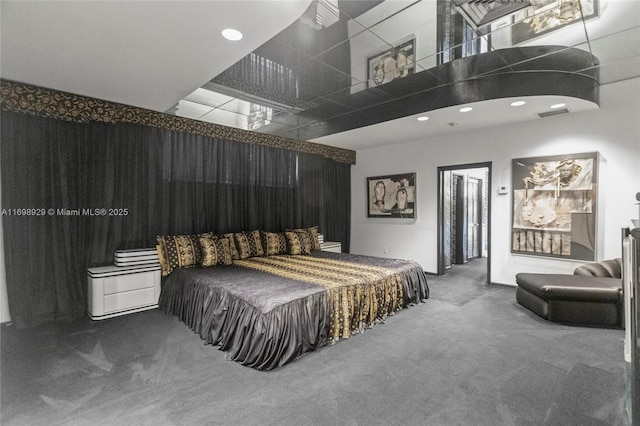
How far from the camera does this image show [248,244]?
4.71 m

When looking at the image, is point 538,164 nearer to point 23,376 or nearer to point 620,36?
point 620,36

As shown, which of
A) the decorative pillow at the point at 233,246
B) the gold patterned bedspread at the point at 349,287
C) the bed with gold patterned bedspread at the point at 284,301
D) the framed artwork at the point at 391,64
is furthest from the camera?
the decorative pillow at the point at 233,246

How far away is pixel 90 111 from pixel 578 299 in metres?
5.95

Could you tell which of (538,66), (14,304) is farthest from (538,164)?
(14,304)

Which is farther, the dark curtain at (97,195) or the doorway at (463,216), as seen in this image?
the doorway at (463,216)

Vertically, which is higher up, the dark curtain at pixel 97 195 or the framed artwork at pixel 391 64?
the framed artwork at pixel 391 64

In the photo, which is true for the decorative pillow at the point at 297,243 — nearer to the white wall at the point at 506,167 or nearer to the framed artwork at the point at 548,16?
the white wall at the point at 506,167

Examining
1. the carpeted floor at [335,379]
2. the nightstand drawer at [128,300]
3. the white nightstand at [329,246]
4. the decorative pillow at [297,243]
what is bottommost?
the carpeted floor at [335,379]

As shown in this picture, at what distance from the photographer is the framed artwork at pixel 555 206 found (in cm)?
404

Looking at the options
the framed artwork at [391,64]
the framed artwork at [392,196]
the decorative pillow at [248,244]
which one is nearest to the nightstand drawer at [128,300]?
the decorative pillow at [248,244]

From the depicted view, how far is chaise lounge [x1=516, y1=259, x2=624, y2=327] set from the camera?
3.12 meters

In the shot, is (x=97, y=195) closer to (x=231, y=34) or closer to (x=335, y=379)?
(x=231, y=34)

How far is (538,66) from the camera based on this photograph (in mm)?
3455

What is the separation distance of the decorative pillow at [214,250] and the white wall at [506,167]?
342 cm
